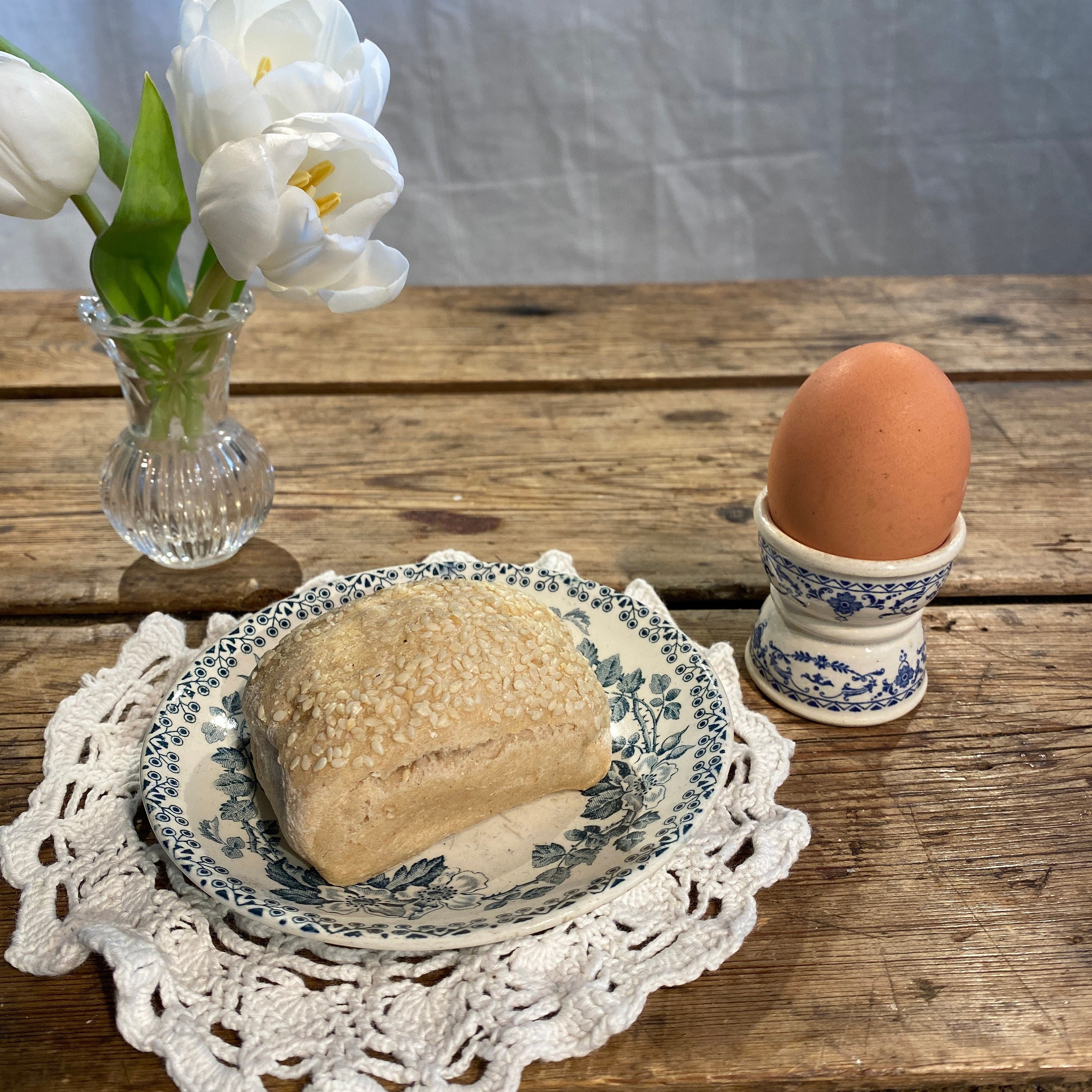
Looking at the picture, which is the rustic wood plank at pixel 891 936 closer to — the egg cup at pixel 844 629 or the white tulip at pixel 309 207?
the egg cup at pixel 844 629

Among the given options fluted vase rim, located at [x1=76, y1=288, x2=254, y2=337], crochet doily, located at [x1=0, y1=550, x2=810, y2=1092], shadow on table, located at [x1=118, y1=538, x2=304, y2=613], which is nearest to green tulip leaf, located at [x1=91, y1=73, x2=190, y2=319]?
fluted vase rim, located at [x1=76, y1=288, x2=254, y2=337]

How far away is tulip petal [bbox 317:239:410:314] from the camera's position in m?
0.78

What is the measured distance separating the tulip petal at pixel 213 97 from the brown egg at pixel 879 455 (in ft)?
1.45

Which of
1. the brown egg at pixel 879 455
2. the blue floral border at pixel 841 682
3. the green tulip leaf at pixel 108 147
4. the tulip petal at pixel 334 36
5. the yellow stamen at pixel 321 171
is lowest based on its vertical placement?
the blue floral border at pixel 841 682

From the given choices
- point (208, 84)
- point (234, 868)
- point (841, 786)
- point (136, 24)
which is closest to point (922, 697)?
point (841, 786)

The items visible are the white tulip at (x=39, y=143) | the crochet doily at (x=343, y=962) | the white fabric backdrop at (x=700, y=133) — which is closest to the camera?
the crochet doily at (x=343, y=962)

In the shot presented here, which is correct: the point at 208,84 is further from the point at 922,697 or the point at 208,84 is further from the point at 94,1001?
the point at 922,697

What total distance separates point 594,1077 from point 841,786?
29 centimetres

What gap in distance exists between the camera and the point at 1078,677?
0.84 meters

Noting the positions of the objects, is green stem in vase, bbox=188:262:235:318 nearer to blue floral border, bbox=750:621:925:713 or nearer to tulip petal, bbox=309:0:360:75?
tulip petal, bbox=309:0:360:75

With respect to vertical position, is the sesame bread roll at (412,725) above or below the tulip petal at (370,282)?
below

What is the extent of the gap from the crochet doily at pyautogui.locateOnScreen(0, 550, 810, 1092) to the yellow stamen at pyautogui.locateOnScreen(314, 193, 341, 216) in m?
0.43

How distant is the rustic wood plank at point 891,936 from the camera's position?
563 mm

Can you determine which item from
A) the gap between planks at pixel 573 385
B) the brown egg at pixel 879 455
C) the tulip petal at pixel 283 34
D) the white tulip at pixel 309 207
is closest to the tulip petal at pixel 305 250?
the white tulip at pixel 309 207
